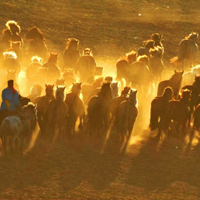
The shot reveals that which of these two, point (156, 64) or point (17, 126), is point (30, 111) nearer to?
point (17, 126)

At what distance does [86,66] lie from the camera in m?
22.2

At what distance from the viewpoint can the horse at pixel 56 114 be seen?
16.9m

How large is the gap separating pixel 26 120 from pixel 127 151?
8.73 feet

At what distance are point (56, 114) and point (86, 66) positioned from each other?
5535 millimetres

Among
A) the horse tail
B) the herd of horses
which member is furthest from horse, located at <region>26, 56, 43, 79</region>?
the horse tail

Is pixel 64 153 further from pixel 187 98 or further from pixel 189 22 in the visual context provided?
pixel 189 22

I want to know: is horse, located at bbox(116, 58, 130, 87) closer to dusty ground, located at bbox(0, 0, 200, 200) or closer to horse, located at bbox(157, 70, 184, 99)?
dusty ground, located at bbox(0, 0, 200, 200)

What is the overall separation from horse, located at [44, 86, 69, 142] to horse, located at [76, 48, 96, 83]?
5203 millimetres

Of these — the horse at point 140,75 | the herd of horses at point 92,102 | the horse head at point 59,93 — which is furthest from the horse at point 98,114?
the horse at point 140,75

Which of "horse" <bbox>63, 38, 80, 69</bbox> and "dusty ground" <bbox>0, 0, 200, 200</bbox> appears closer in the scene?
"dusty ground" <bbox>0, 0, 200, 200</bbox>

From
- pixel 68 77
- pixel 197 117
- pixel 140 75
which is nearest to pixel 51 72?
pixel 68 77

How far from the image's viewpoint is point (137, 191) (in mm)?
14234

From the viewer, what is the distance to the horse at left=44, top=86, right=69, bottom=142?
16.9m

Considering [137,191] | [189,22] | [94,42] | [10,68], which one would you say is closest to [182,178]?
[137,191]
